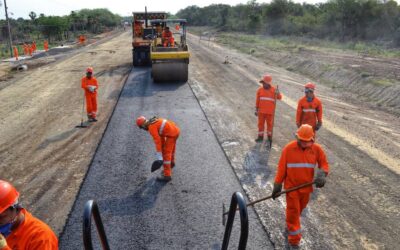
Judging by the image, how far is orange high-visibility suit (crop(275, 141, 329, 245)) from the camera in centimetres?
502

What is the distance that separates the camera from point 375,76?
16.6 meters

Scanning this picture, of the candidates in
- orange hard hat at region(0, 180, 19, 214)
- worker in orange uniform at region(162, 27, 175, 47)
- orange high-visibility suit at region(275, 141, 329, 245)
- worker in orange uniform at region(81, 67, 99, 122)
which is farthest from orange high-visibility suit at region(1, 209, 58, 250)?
worker in orange uniform at region(162, 27, 175, 47)

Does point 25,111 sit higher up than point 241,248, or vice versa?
point 241,248

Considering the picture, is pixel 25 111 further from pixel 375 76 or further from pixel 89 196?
pixel 375 76

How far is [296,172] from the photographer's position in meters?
5.04

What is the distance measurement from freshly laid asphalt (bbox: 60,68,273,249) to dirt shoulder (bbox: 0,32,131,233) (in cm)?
34

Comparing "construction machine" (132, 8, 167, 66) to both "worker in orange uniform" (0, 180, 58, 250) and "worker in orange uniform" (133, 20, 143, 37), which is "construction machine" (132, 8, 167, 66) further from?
"worker in orange uniform" (0, 180, 58, 250)

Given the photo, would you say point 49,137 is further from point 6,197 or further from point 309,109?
point 6,197

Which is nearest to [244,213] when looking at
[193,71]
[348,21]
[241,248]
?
[241,248]

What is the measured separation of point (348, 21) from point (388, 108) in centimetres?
3003

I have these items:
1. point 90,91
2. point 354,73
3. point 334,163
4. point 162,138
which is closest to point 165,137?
point 162,138

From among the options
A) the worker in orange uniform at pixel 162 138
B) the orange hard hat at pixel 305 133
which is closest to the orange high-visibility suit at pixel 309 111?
the worker in orange uniform at pixel 162 138

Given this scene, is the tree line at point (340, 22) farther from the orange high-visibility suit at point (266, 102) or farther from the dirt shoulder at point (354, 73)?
the orange high-visibility suit at point (266, 102)

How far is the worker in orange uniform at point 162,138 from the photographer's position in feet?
22.3
